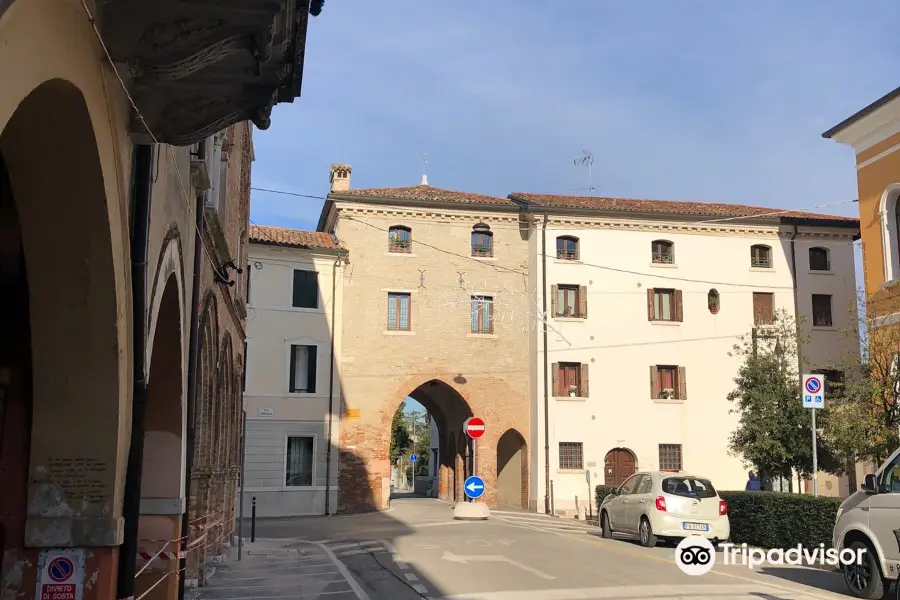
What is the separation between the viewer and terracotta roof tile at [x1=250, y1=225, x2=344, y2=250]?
32.0 m

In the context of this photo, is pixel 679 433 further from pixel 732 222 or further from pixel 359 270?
pixel 359 270

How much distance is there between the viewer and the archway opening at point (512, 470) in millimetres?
33728

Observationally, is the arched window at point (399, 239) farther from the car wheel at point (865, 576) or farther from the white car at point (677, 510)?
the car wheel at point (865, 576)

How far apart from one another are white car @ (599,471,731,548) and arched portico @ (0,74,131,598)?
41.1ft

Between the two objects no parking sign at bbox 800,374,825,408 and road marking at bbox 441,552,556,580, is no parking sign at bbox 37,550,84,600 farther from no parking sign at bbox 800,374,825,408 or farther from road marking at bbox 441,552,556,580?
no parking sign at bbox 800,374,825,408

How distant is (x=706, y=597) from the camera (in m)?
10.8

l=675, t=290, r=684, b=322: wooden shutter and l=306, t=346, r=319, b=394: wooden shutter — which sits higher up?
l=675, t=290, r=684, b=322: wooden shutter

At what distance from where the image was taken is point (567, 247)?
34.4 m

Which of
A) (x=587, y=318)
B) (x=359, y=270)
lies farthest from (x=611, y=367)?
(x=359, y=270)

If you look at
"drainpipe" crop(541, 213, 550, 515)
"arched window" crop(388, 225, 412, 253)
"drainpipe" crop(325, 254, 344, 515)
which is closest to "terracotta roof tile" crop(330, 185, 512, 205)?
"arched window" crop(388, 225, 412, 253)

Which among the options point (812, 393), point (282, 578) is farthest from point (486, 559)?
point (812, 393)

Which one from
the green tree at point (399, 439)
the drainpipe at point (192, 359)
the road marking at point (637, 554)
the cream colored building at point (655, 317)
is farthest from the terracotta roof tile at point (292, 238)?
the green tree at point (399, 439)

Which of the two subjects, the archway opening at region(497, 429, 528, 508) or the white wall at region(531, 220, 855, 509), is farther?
the archway opening at region(497, 429, 528, 508)

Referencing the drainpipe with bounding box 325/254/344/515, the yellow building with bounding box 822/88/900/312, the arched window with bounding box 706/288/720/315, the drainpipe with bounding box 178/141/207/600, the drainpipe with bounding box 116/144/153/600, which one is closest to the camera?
the drainpipe with bounding box 116/144/153/600
